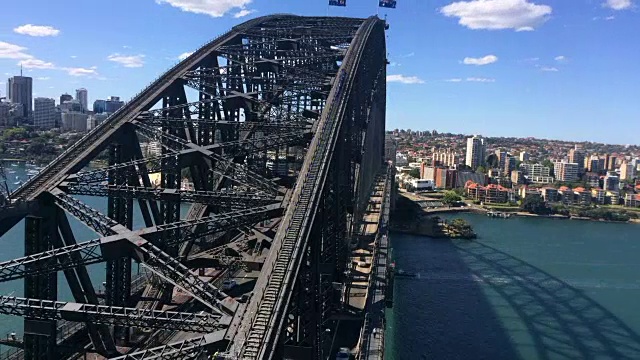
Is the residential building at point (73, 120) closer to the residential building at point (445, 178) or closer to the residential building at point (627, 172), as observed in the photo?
the residential building at point (445, 178)

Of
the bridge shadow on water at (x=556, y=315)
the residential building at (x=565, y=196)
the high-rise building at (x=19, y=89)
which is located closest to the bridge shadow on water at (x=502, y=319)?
the bridge shadow on water at (x=556, y=315)

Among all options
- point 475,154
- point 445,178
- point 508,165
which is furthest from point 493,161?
point 445,178

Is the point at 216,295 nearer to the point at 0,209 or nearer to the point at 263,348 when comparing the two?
the point at 263,348

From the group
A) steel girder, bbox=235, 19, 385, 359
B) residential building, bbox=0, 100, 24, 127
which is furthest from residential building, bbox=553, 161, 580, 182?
steel girder, bbox=235, 19, 385, 359

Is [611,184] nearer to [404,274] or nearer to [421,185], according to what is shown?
[421,185]

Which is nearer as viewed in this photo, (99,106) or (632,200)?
(632,200)

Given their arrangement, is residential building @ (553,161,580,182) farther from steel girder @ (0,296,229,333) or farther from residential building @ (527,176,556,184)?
steel girder @ (0,296,229,333)

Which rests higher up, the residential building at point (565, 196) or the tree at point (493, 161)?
the tree at point (493, 161)
